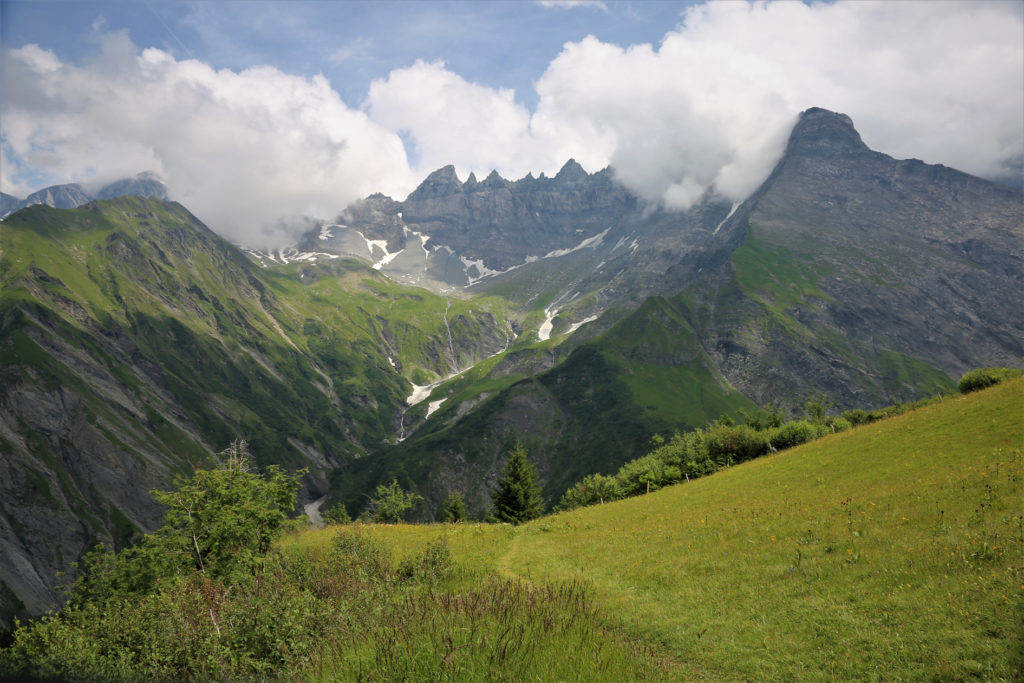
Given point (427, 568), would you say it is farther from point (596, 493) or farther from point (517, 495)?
point (596, 493)

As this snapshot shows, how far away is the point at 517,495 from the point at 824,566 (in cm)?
4813

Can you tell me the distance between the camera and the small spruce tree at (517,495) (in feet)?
195

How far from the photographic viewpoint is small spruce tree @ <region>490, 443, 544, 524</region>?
59569 millimetres

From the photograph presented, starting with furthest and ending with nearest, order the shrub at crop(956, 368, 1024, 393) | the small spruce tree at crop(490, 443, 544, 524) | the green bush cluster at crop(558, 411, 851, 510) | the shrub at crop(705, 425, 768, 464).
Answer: the small spruce tree at crop(490, 443, 544, 524) < the shrub at crop(705, 425, 768, 464) < the green bush cluster at crop(558, 411, 851, 510) < the shrub at crop(956, 368, 1024, 393)

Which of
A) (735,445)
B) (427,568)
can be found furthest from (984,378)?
(427,568)

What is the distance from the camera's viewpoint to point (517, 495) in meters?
59.9

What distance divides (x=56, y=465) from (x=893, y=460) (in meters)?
202

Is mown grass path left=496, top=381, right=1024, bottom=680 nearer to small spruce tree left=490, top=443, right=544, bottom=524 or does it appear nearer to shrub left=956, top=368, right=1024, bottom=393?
shrub left=956, top=368, right=1024, bottom=393

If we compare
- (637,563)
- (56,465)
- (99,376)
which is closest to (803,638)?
(637,563)

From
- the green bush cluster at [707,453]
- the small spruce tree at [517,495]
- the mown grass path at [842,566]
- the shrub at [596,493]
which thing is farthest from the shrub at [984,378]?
the small spruce tree at [517,495]

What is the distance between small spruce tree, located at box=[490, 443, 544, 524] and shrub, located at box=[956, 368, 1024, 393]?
43690mm

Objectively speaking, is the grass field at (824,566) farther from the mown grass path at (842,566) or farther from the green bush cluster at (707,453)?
the green bush cluster at (707,453)

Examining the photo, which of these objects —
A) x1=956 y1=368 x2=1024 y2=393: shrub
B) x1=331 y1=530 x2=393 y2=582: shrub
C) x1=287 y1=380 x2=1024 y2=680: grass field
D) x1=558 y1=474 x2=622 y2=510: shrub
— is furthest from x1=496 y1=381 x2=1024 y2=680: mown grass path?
x1=558 y1=474 x2=622 y2=510: shrub

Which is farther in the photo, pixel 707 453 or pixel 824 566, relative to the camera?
pixel 707 453
